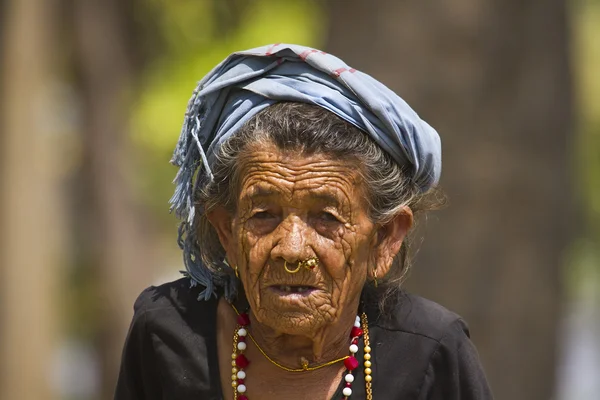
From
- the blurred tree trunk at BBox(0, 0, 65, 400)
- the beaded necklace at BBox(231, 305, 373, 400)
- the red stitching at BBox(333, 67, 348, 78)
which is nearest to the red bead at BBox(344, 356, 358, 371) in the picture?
the beaded necklace at BBox(231, 305, 373, 400)

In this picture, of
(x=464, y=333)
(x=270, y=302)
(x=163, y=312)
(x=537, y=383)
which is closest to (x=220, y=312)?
(x=163, y=312)

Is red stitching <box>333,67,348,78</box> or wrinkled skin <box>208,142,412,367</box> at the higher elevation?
red stitching <box>333,67,348,78</box>

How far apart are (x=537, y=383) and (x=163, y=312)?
4.88 metres

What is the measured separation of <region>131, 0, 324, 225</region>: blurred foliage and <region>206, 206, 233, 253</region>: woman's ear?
33.3 feet

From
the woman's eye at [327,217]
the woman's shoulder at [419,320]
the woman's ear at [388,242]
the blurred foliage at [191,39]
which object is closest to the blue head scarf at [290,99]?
the woman's ear at [388,242]

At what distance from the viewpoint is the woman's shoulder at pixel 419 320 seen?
329 cm

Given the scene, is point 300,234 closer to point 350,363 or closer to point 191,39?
point 350,363

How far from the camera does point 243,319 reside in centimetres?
339

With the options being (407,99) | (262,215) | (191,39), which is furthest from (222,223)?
(191,39)

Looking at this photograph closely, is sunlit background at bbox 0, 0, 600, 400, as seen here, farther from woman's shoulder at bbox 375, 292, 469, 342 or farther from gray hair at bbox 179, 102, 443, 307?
gray hair at bbox 179, 102, 443, 307

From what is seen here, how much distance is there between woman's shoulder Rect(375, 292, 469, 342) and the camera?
10.8 feet

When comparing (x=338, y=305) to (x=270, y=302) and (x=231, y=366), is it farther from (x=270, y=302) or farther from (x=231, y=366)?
(x=231, y=366)

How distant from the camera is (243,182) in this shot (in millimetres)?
3143

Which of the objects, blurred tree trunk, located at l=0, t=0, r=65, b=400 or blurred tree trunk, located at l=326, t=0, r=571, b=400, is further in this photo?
blurred tree trunk, located at l=0, t=0, r=65, b=400
